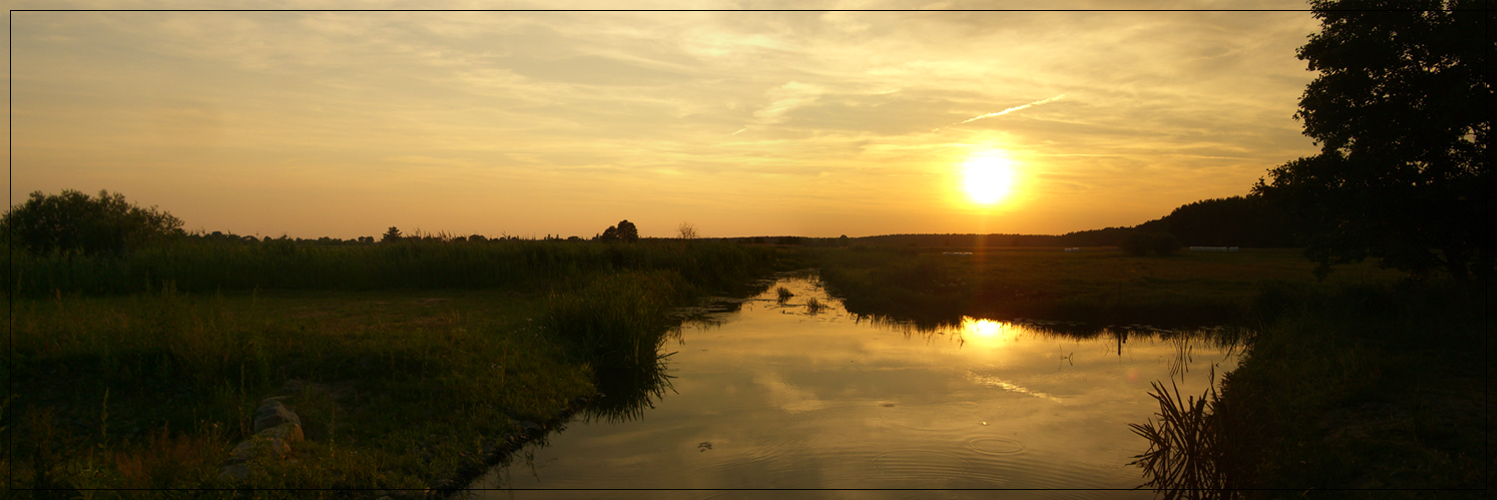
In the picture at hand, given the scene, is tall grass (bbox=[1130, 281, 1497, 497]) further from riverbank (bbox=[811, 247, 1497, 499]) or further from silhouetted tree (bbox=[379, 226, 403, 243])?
silhouetted tree (bbox=[379, 226, 403, 243])

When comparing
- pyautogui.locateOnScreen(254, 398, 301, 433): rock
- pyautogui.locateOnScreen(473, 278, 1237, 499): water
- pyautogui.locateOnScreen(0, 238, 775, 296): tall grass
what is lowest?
pyautogui.locateOnScreen(473, 278, 1237, 499): water

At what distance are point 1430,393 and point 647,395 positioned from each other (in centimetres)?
848

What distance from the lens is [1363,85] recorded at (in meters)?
10.7

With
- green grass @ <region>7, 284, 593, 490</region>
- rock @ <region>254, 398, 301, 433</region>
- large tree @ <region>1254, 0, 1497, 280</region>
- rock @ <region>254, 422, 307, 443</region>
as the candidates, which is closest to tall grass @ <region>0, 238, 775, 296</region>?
Answer: green grass @ <region>7, 284, 593, 490</region>

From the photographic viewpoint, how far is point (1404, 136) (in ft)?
33.2

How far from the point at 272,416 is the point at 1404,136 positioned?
47.1ft

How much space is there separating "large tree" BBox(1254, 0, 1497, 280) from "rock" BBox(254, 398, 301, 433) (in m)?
13.6

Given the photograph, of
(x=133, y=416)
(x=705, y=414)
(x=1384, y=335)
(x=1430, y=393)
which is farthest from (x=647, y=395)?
(x=1384, y=335)

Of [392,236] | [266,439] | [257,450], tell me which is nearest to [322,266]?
[392,236]

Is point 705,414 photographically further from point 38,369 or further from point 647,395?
point 38,369

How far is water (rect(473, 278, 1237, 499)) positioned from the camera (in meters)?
6.40

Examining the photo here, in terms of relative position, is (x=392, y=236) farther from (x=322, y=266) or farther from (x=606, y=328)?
(x=606, y=328)

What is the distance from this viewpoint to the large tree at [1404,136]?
31.3ft

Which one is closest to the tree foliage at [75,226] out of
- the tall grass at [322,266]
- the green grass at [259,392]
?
the tall grass at [322,266]
